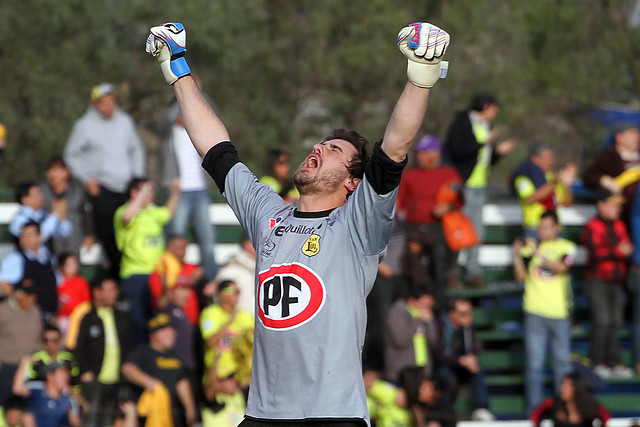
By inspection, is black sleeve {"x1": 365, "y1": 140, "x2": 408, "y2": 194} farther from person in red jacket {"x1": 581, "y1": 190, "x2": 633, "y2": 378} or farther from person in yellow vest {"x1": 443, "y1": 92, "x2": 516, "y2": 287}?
person in red jacket {"x1": 581, "y1": 190, "x2": 633, "y2": 378}

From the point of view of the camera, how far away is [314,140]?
67.6 feet

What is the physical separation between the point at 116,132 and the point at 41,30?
8.44m

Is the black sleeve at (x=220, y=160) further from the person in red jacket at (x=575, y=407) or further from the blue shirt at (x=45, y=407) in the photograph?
the person in red jacket at (x=575, y=407)

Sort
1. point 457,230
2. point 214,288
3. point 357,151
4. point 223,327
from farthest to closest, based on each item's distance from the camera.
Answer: point 457,230, point 214,288, point 223,327, point 357,151

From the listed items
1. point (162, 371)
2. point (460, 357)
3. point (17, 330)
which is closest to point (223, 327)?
point (162, 371)

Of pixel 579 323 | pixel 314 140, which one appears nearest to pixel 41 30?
pixel 314 140

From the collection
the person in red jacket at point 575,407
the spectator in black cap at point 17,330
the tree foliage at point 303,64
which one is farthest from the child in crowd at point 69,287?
the tree foliage at point 303,64

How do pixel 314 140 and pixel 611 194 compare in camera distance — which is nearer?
pixel 611 194

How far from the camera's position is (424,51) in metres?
4.29

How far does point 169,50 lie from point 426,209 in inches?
250

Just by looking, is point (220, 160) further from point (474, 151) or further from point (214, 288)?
point (474, 151)

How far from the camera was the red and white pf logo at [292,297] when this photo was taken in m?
4.44

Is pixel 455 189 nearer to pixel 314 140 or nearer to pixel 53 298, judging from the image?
pixel 53 298

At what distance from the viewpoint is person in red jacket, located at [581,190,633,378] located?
1186 cm
